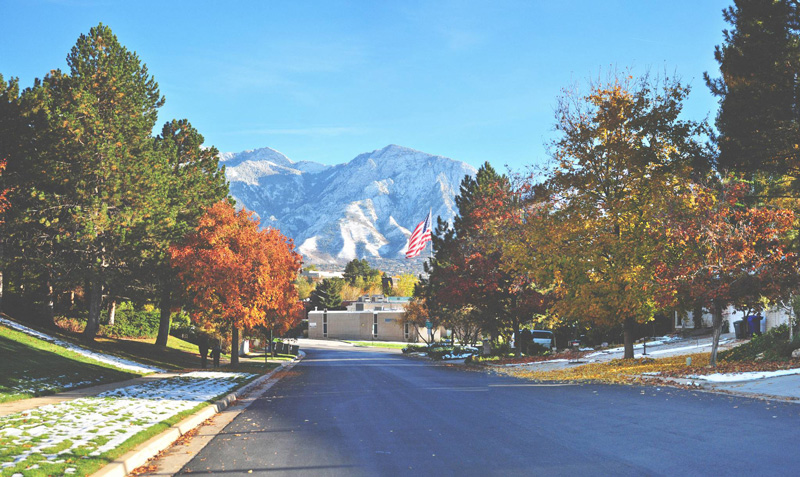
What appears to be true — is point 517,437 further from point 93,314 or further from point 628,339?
point 93,314

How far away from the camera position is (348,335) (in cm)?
12050

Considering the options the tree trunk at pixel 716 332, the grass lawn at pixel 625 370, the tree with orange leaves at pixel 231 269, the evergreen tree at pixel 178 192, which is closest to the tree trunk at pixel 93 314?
the evergreen tree at pixel 178 192

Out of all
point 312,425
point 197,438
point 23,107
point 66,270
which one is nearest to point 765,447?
point 312,425

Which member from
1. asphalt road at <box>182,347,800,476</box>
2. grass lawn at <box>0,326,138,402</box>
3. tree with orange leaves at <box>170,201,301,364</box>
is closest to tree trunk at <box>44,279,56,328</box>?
grass lawn at <box>0,326,138,402</box>

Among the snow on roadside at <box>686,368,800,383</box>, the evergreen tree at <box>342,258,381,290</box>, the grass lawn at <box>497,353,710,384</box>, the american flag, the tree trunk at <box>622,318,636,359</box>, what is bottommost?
the grass lawn at <box>497,353,710,384</box>

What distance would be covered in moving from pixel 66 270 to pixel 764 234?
98.2 feet

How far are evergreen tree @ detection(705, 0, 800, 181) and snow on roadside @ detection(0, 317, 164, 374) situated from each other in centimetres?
Result: 2344

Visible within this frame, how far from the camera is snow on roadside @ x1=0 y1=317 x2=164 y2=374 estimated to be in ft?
90.3

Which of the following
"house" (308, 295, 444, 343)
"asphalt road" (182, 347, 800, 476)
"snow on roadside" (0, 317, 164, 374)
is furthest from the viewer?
"house" (308, 295, 444, 343)

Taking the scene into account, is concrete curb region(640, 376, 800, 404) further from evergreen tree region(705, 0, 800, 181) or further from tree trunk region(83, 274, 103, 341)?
tree trunk region(83, 274, 103, 341)

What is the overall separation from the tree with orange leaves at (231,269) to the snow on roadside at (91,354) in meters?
3.38

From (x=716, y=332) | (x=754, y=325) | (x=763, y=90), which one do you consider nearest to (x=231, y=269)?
(x=716, y=332)

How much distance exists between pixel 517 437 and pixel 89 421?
7.37m

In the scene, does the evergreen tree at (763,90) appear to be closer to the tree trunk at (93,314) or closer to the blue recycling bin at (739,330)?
the blue recycling bin at (739,330)
